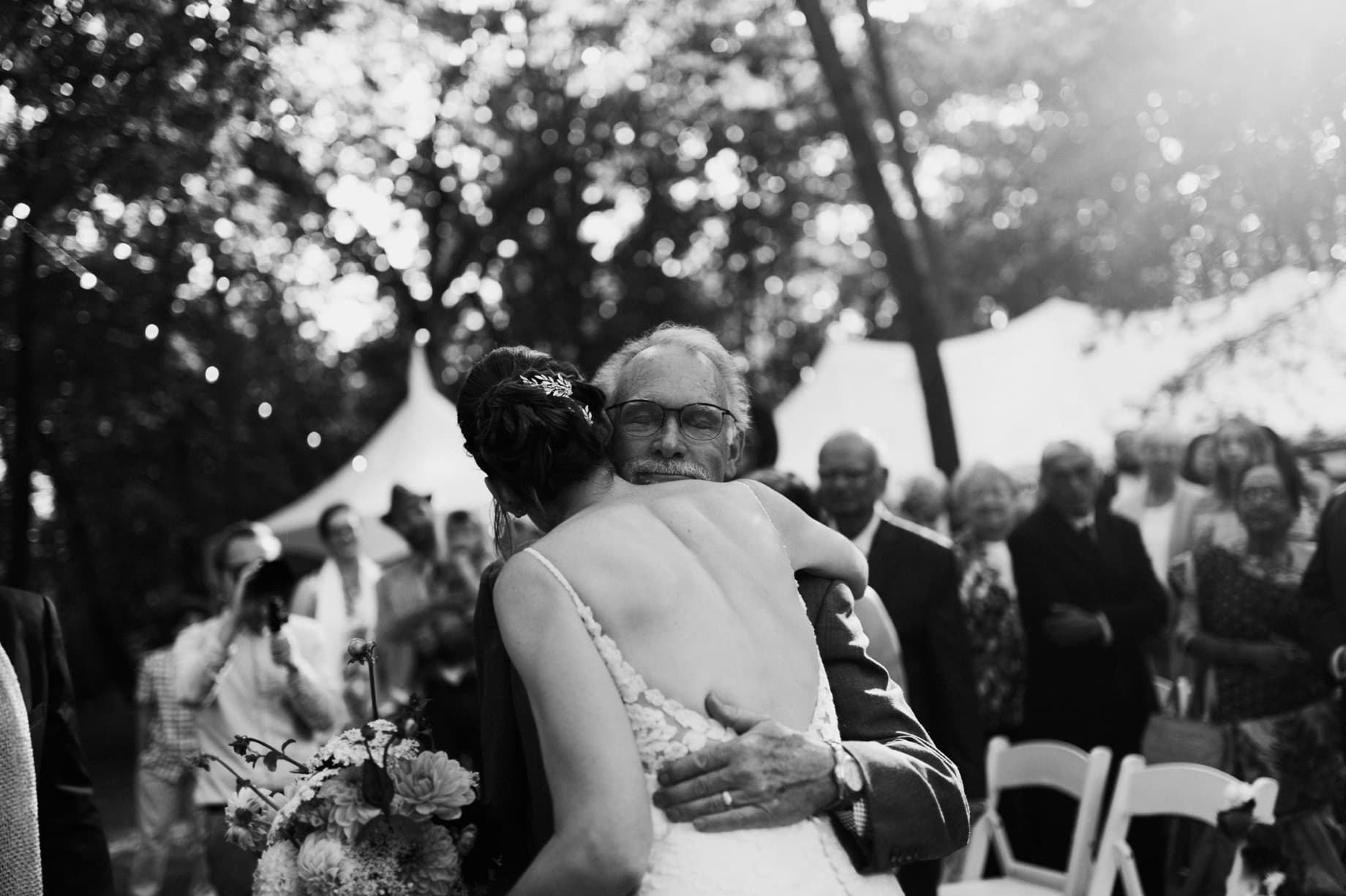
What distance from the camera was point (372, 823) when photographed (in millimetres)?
2465

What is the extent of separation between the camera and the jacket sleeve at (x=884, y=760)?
2.47m

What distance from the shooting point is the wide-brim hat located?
26.3 feet

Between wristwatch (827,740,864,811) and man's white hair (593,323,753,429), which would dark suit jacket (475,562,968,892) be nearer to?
wristwatch (827,740,864,811)

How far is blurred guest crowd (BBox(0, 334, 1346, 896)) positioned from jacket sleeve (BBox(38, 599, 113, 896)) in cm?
128

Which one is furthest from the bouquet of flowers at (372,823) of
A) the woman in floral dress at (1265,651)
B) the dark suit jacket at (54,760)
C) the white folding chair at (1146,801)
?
the woman in floral dress at (1265,651)

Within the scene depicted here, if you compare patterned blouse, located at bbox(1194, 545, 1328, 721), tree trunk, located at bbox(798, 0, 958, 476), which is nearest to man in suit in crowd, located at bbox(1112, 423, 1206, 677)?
patterned blouse, located at bbox(1194, 545, 1328, 721)

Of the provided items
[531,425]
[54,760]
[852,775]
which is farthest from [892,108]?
[852,775]

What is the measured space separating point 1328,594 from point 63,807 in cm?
457

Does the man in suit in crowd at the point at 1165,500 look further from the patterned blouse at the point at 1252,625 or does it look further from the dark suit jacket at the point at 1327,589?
the dark suit jacket at the point at 1327,589

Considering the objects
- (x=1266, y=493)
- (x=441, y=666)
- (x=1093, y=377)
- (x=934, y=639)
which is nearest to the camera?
(x=934, y=639)

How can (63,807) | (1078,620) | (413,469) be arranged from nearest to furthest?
(63,807), (1078,620), (413,469)

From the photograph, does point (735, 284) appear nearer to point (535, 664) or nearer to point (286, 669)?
Answer: point (286, 669)

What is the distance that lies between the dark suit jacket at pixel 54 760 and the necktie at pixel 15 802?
1.48 ft

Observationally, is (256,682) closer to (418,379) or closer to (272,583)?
(272,583)
